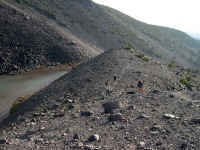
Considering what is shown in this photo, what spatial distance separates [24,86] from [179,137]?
28334 mm

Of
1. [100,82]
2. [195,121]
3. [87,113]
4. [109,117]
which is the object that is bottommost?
[87,113]

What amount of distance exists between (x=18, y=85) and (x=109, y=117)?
24.7 meters

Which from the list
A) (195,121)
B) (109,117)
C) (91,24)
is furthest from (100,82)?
(91,24)

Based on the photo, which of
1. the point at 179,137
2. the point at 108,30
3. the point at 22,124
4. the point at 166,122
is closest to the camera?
the point at 179,137

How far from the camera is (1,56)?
4456 cm

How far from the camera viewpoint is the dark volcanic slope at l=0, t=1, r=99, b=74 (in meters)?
46.1

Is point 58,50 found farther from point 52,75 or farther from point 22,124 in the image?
point 22,124

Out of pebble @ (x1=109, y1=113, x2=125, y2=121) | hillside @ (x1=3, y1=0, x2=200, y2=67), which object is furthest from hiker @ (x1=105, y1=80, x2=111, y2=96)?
hillside @ (x1=3, y1=0, x2=200, y2=67)

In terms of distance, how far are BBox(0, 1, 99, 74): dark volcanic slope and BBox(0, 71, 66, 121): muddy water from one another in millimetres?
4302

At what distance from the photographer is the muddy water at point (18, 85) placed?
2777 centimetres

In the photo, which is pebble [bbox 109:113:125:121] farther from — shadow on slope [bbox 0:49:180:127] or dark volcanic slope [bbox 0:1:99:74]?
dark volcanic slope [bbox 0:1:99:74]

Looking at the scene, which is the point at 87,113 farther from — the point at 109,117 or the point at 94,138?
the point at 94,138

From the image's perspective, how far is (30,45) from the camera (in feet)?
167

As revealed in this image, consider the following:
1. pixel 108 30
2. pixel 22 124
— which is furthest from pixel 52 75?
pixel 108 30
